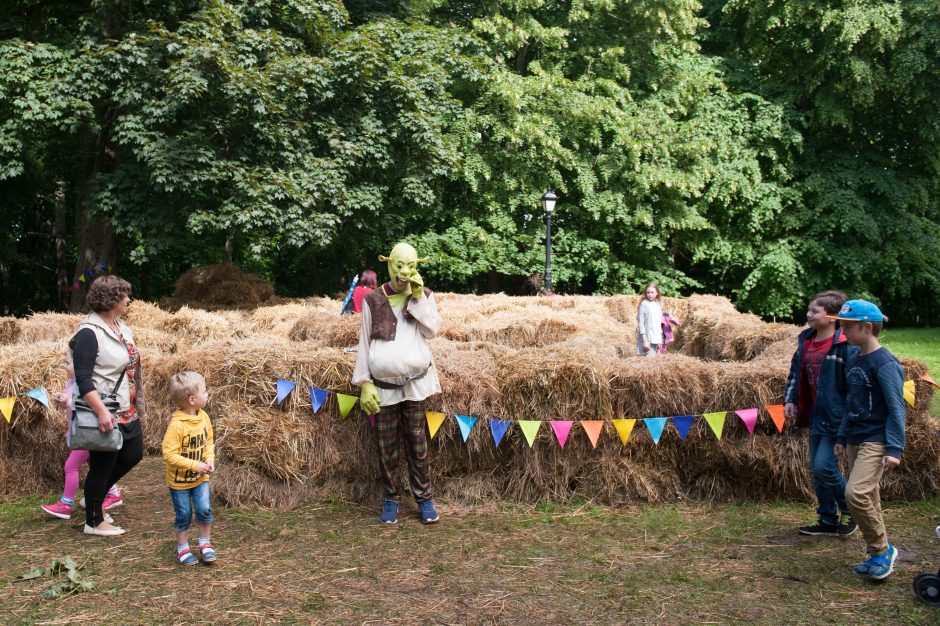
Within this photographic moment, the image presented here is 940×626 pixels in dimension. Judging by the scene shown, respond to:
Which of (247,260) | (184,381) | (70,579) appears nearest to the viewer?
(70,579)

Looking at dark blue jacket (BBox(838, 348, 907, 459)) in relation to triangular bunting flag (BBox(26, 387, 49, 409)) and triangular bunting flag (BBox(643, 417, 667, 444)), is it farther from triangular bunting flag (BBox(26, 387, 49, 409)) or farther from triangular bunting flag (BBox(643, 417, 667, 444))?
triangular bunting flag (BBox(26, 387, 49, 409))

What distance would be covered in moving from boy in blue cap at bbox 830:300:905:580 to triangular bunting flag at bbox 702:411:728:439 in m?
1.36

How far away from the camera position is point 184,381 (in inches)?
173

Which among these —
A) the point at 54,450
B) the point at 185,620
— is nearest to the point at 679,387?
the point at 185,620

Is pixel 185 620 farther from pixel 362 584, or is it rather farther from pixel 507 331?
pixel 507 331

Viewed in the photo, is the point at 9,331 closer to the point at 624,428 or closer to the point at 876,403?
the point at 624,428

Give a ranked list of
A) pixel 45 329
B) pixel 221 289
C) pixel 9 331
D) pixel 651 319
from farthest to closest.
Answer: pixel 221 289, pixel 9 331, pixel 45 329, pixel 651 319

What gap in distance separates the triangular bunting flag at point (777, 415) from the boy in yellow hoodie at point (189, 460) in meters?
4.04

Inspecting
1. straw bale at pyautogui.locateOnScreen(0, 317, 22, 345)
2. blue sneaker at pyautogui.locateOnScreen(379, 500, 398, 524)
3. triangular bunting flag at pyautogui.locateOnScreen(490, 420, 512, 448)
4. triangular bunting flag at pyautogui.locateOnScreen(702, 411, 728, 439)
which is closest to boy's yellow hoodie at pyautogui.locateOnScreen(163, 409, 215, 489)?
blue sneaker at pyautogui.locateOnScreen(379, 500, 398, 524)

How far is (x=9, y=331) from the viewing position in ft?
35.7

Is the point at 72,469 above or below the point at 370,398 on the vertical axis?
below

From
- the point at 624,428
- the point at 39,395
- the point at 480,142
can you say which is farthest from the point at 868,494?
the point at 480,142

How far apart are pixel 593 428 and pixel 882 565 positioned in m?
2.11

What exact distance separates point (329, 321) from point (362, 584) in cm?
609
